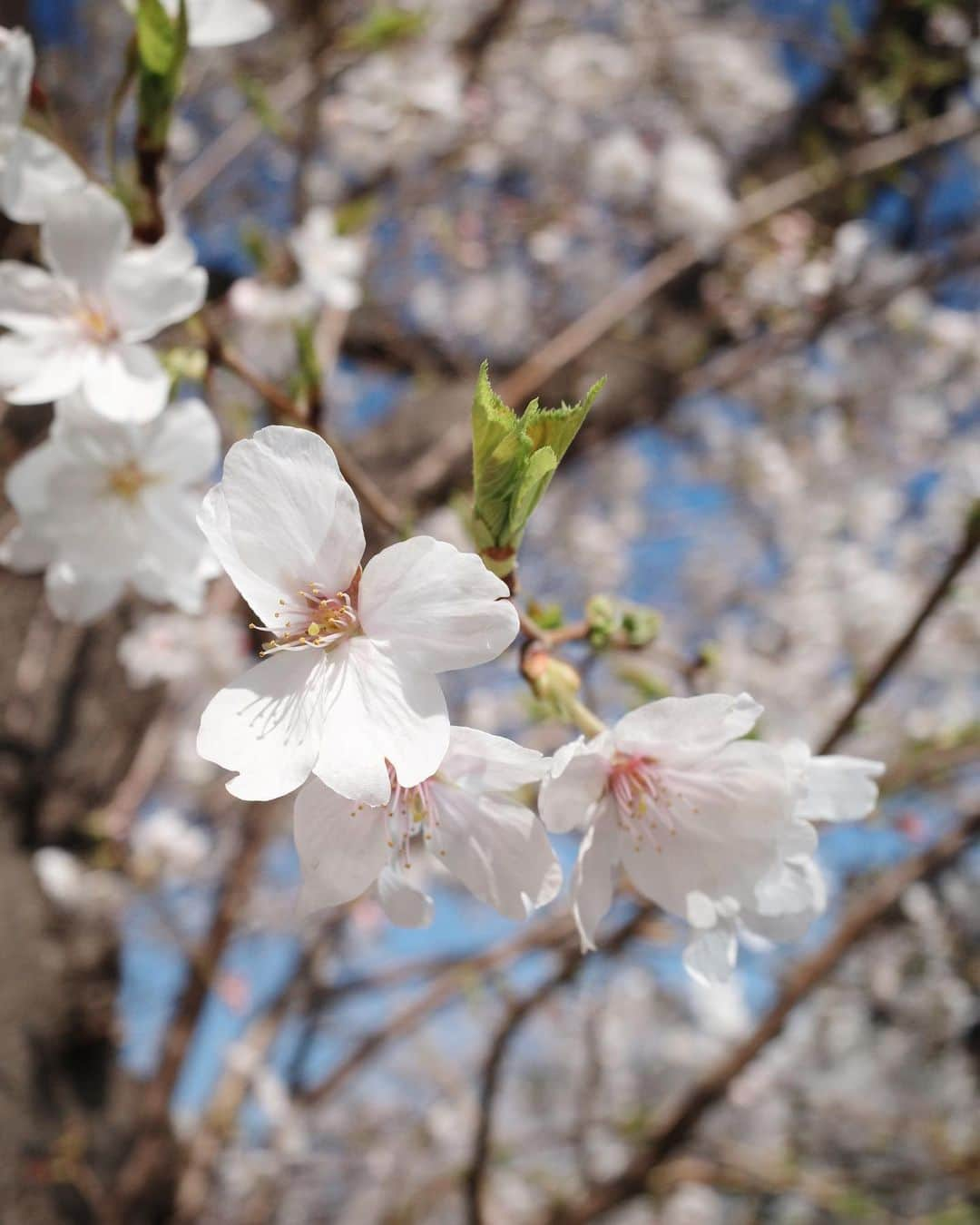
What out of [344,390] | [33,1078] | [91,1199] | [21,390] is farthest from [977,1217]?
[344,390]

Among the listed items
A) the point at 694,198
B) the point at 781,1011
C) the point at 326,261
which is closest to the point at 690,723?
the point at 781,1011

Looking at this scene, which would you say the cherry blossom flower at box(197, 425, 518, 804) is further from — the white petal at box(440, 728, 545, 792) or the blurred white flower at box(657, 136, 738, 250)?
the blurred white flower at box(657, 136, 738, 250)

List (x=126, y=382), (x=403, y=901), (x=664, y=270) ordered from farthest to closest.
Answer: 1. (x=664, y=270)
2. (x=126, y=382)
3. (x=403, y=901)

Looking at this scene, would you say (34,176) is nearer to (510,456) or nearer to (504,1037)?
(510,456)

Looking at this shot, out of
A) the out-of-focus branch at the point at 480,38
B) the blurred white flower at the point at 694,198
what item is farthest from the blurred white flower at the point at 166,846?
the out-of-focus branch at the point at 480,38

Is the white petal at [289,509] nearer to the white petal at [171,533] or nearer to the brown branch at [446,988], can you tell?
the white petal at [171,533]

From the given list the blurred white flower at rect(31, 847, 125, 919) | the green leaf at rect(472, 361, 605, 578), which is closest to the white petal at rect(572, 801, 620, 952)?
the green leaf at rect(472, 361, 605, 578)

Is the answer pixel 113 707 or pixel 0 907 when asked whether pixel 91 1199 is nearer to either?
pixel 0 907
